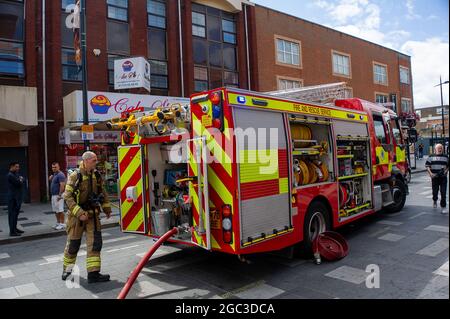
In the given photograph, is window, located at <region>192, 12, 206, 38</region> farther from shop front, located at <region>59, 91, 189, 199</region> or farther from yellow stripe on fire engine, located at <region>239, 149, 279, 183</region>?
yellow stripe on fire engine, located at <region>239, 149, 279, 183</region>

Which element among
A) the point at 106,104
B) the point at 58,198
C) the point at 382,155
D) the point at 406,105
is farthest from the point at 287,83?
the point at 406,105

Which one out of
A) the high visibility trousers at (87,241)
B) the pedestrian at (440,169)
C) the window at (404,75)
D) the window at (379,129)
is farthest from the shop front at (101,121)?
the window at (404,75)

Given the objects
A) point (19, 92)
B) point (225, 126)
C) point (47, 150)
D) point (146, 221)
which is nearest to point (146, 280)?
point (146, 221)

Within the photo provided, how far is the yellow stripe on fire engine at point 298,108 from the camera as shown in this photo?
15.0 feet

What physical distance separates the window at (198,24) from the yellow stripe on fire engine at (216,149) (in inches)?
693

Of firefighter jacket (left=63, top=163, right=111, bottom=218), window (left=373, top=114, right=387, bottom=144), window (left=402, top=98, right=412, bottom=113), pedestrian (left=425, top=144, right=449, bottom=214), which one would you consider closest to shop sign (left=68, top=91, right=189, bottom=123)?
window (left=373, top=114, right=387, bottom=144)

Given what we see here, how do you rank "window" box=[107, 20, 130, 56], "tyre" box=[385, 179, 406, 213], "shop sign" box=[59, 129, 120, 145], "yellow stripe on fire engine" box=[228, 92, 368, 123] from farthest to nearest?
"window" box=[107, 20, 130, 56], "shop sign" box=[59, 129, 120, 145], "tyre" box=[385, 179, 406, 213], "yellow stripe on fire engine" box=[228, 92, 368, 123]

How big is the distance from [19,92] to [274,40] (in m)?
17.3

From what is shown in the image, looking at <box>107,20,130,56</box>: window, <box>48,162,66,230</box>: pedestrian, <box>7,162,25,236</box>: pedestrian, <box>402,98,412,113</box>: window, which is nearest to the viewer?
<box>7,162,25,236</box>: pedestrian

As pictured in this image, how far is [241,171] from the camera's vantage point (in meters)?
4.40

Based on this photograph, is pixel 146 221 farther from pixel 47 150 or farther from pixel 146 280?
pixel 47 150

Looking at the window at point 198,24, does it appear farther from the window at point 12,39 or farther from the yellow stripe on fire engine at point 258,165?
the yellow stripe on fire engine at point 258,165

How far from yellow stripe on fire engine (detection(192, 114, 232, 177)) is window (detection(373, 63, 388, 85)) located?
34.3m

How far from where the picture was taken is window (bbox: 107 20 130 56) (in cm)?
1750
